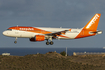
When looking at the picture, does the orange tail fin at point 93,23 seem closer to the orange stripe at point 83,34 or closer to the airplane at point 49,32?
the airplane at point 49,32

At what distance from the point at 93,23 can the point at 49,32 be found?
691 inches

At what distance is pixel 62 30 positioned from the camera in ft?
187

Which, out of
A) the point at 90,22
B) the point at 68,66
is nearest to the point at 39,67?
the point at 68,66

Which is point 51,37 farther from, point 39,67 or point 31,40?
point 39,67

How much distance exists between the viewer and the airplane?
51688 mm

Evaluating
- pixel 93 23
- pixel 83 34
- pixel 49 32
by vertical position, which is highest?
pixel 93 23

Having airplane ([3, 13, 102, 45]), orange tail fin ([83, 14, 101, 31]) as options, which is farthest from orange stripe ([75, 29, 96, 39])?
orange tail fin ([83, 14, 101, 31])

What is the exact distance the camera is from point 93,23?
210 ft

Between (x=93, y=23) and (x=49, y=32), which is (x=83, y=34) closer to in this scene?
(x=93, y=23)

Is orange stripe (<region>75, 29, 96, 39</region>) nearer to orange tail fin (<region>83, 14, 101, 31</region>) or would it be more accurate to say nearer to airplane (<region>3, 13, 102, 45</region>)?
airplane (<region>3, 13, 102, 45</region>)

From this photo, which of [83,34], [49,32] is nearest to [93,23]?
[83,34]

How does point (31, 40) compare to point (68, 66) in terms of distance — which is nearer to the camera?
point (68, 66)

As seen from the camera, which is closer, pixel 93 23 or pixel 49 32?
pixel 49 32

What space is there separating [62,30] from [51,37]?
4008 millimetres
